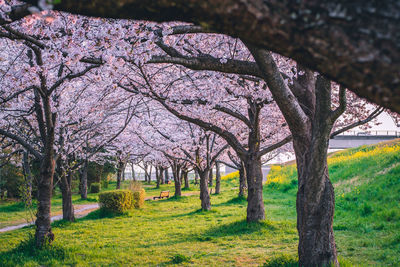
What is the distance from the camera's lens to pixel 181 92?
11.6m

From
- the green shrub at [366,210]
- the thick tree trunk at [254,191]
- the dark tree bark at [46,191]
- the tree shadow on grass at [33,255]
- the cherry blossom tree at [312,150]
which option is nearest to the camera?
the cherry blossom tree at [312,150]

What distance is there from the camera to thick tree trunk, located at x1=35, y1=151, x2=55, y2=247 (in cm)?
880

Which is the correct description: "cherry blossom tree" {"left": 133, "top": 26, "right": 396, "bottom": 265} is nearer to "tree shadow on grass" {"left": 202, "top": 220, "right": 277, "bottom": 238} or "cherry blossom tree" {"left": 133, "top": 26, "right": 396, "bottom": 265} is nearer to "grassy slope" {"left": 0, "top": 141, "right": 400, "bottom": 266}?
"grassy slope" {"left": 0, "top": 141, "right": 400, "bottom": 266}

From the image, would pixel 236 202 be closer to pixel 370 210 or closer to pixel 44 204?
pixel 370 210

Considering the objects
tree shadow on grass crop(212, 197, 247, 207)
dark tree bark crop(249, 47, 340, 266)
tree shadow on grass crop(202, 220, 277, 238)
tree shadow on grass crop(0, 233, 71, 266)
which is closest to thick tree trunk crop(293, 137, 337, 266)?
dark tree bark crop(249, 47, 340, 266)

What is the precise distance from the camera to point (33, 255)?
8328 millimetres

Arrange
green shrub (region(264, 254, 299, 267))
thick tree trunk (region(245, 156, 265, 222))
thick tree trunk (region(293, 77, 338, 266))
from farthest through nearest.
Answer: thick tree trunk (region(245, 156, 265, 222)) < green shrub (region(264, 254, 299, 267)) < thick tree trunk (region(293, 77, 338, 266))

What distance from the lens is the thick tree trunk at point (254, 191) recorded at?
A: 38.7ft

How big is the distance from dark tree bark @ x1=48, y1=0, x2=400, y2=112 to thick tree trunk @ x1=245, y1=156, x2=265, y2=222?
33.1 feet

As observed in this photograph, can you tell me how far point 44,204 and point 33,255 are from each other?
52.2 inches

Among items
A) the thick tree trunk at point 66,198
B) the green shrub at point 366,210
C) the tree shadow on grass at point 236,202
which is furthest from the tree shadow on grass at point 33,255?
the tree shadow on grass at point 236,202

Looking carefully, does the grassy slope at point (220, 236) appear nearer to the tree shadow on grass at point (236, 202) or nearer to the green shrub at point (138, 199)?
the green shrub at point (138, 199)

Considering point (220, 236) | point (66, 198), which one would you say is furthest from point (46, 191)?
point (66, 198)

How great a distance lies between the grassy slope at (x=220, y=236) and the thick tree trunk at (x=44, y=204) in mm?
412
